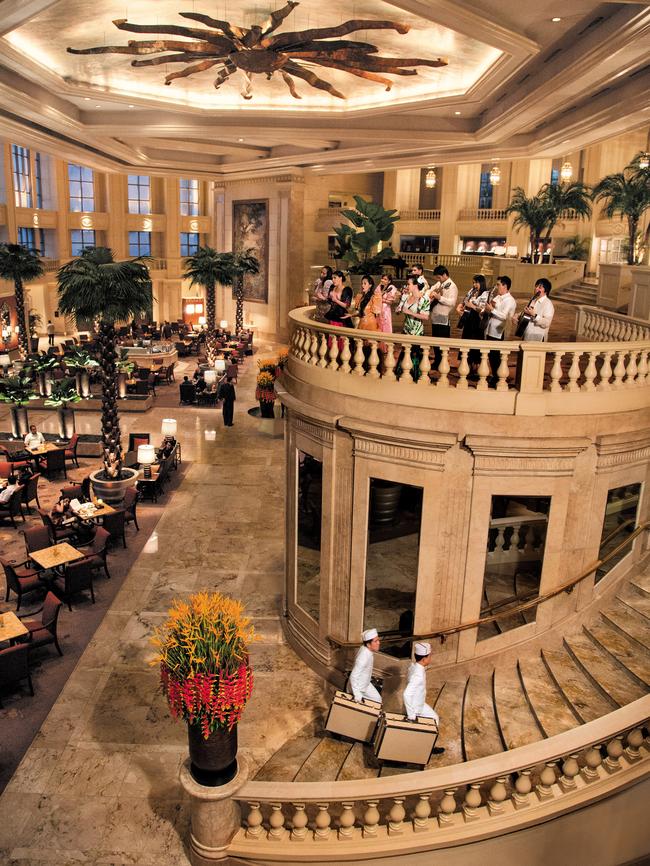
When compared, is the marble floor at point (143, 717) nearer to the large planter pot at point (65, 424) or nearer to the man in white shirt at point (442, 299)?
the man in white shirt at point (442, 299)

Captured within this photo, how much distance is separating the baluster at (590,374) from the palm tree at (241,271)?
967 inches

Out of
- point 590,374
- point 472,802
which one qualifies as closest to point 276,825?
point 472,802

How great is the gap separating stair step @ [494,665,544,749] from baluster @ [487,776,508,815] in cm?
86

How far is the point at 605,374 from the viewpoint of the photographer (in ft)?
23.3

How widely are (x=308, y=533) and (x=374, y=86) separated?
12.0 metres

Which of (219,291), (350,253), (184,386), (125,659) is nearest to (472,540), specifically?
(125,659)

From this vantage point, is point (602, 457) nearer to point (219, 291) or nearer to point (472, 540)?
point (472, 540)

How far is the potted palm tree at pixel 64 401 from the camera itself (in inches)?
637

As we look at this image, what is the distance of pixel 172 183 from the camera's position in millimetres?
35969

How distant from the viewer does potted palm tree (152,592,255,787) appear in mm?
5602

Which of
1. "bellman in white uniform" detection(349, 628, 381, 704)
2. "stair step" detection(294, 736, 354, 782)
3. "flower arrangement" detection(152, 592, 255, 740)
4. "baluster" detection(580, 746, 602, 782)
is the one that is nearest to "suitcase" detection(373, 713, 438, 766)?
"bellman in white uniform" detection(349, 628, 381, 704)

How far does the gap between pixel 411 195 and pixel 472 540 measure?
90.2 feet

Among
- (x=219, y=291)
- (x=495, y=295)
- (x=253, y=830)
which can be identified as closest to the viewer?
(x=253, y=830)

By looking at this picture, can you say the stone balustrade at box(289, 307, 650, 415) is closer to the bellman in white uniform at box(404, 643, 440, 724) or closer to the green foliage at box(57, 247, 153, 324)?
the bellman in white uniform at box(404, 643, 440, 724)
